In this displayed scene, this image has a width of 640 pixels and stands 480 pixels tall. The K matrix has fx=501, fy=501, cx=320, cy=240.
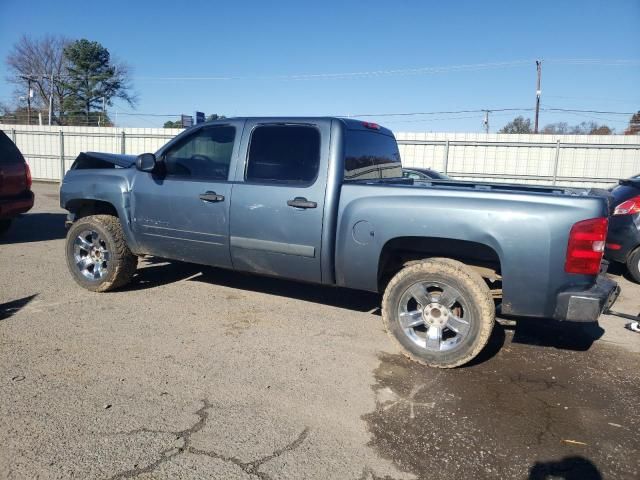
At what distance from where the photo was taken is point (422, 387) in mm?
3621

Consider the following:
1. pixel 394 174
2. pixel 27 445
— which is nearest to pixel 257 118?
pixel 394 174

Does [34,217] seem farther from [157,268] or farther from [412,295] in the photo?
[412,295]

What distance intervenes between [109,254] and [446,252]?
11.8 feet

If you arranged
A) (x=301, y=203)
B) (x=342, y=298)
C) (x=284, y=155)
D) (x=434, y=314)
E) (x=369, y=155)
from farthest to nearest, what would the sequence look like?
1. (x=342, y=298)
2. (x=369, y=155)
3. (x=284, y=155)
4. (x=301, y=203)
5. (x=434, y=314)

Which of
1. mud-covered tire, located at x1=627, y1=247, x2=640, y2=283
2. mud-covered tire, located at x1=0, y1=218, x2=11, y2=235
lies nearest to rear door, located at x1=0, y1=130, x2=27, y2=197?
mud-covered tire, located at x1=0, y1=218, x2=11, y2=235

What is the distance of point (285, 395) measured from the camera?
3.43 meters

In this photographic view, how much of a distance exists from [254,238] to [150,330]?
1244 millimetres

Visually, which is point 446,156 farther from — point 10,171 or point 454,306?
point 454,306

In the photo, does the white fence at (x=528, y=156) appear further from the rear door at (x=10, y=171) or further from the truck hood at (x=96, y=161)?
the truck hood at (x=96, y=161)

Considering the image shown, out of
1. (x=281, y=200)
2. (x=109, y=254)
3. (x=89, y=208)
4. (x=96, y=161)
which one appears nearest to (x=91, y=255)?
(x=109, y=254)

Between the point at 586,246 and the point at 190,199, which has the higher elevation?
the point at 190,199

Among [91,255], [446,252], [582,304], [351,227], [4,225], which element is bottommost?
[4,225]

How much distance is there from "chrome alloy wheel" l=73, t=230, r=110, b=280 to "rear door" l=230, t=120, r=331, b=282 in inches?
68.3

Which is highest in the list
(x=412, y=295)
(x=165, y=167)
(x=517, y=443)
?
(x=165, y=167)
